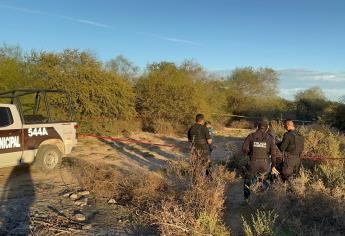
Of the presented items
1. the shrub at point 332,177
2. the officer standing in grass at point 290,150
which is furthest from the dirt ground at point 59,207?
the shrub at point 332,177

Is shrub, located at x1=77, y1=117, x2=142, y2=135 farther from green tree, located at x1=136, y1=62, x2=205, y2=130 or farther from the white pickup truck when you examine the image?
the white pickup truck

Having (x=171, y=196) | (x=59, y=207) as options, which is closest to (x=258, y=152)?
(x=171, y=196)

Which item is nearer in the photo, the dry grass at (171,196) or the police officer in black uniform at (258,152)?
the dry grass at (171,196)

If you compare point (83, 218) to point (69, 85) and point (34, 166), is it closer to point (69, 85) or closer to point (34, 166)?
point (34, 166)

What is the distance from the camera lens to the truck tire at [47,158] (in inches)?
415

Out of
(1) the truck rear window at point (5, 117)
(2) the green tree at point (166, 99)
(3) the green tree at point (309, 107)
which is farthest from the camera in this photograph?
(3) the green tree at point (309, 107)

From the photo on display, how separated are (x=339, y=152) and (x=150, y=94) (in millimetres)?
13031

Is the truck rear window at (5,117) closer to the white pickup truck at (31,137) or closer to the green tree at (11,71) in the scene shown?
the white pickup truck at (31,137)

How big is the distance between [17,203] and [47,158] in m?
3.02

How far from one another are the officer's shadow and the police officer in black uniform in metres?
4.06

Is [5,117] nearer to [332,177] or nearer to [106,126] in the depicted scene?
[332,177]

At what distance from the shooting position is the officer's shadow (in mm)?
6441

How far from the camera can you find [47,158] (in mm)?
10789

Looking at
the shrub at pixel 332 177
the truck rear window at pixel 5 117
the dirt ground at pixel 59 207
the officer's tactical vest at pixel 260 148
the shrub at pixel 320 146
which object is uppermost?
the truck rear window at pixel 5 117
